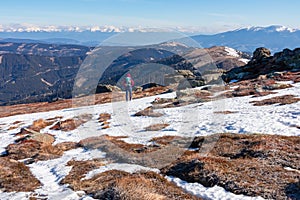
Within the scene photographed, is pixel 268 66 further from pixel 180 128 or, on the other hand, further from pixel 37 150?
pixel 37 150

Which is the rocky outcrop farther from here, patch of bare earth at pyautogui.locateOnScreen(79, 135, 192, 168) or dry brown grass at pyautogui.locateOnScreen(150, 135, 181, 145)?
patch of bare earth at pyautogui.locateOnScreen(79, 135, 192, 168)

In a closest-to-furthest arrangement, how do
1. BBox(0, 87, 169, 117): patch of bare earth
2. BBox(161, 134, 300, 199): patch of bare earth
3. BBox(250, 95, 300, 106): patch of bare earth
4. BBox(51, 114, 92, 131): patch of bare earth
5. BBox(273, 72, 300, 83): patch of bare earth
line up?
BBox(161, 134, 300, 199): patch of bare earth < BBox(250, 95, 300, 106): patch of bare earth < BBox(51, 114, 92, 131): patch of bare earth < BBox(273, 72, 300, 83): patch of bare earth < BBox(0, 87, 169, 117): patch of bare earth

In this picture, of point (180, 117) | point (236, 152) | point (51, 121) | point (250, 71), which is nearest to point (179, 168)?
point (236, 152)

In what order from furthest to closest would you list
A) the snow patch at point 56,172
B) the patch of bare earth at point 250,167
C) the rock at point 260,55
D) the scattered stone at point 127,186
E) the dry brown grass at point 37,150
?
the rock at point 260,55, the dry brown grass at point 37,150, the snow patch at point 56,172, the scattered stone at point 127,186, the patch of bare earth at point 250,167

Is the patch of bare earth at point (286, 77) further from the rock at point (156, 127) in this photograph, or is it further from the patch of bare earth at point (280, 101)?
the rock at point (156, 127)

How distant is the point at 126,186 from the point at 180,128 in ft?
45.8

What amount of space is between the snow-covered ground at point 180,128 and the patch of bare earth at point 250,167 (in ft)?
2.31

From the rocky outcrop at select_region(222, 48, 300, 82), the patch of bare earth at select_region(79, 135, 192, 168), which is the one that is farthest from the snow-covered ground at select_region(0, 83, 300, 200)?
the rocky outcrop at select_region(222, 48, 300, 82)

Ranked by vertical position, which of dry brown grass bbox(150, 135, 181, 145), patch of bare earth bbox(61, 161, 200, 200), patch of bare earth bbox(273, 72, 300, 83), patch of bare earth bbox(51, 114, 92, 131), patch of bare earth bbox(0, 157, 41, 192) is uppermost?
patch of bare earth bbox(273, 72, 300, 83)

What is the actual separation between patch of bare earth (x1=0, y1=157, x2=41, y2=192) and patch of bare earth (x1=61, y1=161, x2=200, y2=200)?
2.15 metres

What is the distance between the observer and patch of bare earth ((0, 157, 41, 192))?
1664 centimetres

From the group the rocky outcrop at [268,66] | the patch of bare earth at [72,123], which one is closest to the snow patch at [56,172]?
the patch of bare earth at [72,123]

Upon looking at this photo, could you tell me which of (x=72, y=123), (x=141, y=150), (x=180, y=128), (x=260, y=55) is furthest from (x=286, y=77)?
(x=141, y=150)

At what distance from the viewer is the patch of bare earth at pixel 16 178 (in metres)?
16.6
